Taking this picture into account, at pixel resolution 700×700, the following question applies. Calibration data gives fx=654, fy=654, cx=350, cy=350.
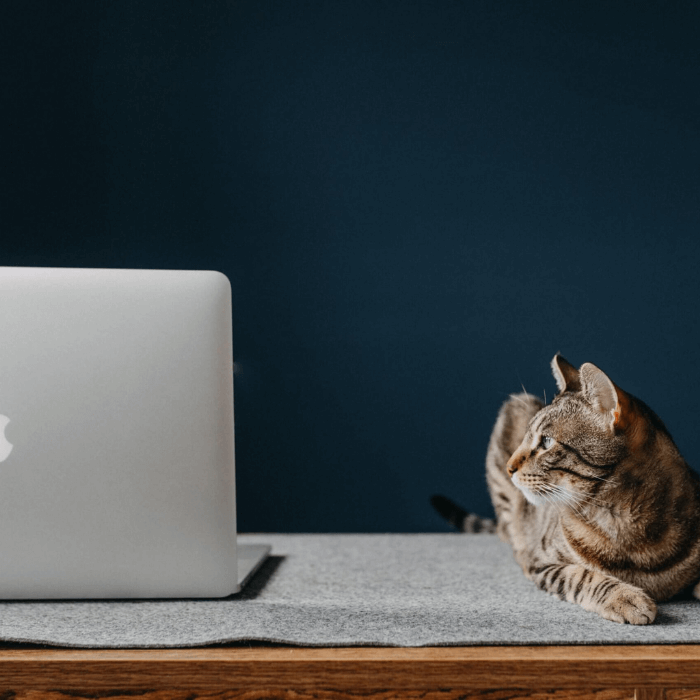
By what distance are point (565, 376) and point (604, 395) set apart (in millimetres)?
139

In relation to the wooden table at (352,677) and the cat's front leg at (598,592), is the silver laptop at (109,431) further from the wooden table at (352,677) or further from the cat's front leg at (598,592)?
the cat's front leg at (598,592)

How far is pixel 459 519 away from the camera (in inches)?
53.4

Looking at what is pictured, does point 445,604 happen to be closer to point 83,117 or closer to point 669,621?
point 669,621

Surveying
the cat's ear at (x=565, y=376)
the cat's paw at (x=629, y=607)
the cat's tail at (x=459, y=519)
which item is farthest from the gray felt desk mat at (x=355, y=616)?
the cat's tail at (x=459, y=519)

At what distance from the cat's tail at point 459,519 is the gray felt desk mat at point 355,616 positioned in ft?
1.27

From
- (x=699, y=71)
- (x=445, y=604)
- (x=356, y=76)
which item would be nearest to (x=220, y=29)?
(x=356, y=76)

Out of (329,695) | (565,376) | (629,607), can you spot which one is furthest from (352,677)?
(565,376)

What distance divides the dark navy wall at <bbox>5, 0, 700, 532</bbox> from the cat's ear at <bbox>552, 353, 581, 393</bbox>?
1.80 ft

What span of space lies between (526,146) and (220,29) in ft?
2.46

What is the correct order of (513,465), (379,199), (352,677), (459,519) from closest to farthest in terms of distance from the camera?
(352,677)
(513,465)
(459,519)
(379,199)

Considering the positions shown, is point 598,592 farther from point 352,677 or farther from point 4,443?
point 4,443

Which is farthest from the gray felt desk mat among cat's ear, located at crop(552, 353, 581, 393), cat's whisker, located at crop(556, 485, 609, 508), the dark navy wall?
the dark navy wall

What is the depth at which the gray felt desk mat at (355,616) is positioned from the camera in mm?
598

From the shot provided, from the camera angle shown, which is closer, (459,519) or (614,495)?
(614,495)
